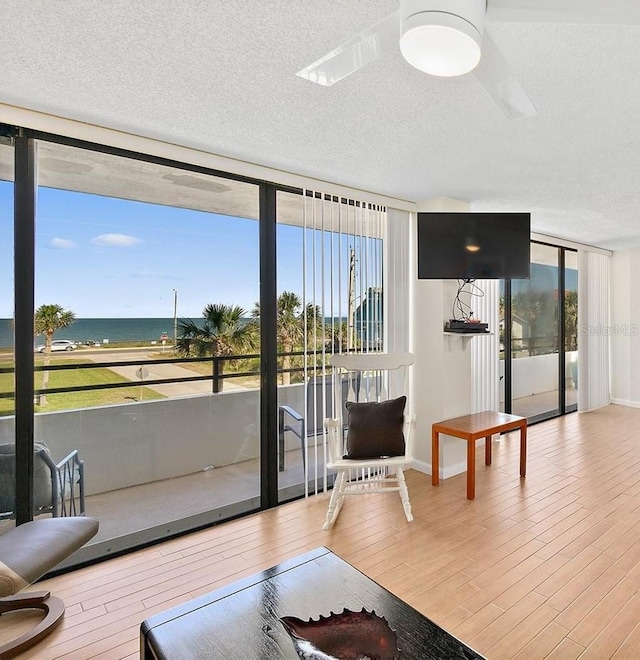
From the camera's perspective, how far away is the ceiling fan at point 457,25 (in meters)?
1.07

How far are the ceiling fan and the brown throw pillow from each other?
2.36m

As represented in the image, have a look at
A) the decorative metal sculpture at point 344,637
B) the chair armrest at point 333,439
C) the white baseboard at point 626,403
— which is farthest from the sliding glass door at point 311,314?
the white baseboard at point 626,403

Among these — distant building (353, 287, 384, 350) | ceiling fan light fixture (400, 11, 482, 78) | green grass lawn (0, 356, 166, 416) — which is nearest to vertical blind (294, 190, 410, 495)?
distant building (353, 287, 384, 350)

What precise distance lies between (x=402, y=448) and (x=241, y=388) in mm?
1248

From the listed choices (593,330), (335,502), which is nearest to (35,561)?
(335,502)

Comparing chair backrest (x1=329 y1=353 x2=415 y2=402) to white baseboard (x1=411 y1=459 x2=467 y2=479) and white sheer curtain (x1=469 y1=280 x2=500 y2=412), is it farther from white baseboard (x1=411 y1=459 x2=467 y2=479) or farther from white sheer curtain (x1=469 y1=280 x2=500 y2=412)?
white sheer curtain (x1=469 y1=280 x2=500 y2=412)

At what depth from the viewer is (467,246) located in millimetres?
3588

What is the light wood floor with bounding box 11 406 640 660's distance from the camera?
198 cm

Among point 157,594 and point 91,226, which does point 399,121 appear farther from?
point 157,594

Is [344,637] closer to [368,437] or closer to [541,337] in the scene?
[368,437]

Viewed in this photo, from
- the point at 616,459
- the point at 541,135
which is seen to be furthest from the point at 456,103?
the point at 616,459

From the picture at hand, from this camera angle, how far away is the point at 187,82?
1.95 meters

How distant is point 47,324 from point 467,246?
9.99ft

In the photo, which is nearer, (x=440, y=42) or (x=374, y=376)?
(x=440, y=42)
